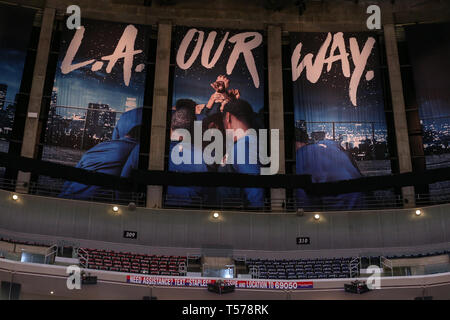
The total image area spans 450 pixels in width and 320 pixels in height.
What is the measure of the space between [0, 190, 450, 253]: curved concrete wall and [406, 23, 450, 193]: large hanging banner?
282cm

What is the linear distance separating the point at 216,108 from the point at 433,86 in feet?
42.5

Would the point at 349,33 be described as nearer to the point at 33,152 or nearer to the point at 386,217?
the point at 386,217

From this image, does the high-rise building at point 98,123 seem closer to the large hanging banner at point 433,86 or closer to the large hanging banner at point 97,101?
the large hanging banner at point 97,101

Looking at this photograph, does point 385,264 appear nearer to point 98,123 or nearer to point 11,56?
point 98,123

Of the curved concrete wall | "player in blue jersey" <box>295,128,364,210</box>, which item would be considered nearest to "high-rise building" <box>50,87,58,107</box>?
the curved concrete wall

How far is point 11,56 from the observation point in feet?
95.7

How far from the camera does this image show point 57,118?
95.0 feet

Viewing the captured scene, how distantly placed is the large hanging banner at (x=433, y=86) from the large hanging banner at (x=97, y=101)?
54.8 feet

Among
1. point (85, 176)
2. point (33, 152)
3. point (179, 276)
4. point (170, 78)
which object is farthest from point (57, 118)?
point (179, 276)

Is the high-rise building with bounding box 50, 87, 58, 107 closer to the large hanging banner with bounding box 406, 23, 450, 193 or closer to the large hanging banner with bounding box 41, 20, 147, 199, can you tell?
the large hanging banner with bounding box 41, 20, 147, 199

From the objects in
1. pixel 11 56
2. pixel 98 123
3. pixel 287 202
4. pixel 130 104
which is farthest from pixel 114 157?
pixel 287 202

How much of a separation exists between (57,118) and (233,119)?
10.2 metres

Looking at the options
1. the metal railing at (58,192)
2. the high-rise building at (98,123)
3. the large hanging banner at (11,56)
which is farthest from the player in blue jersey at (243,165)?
the large hanging banner at (11,56)

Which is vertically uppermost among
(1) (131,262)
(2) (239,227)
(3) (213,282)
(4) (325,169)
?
(4) (325,169)
